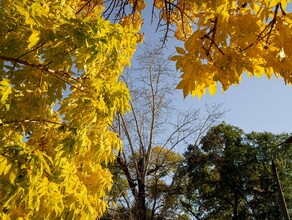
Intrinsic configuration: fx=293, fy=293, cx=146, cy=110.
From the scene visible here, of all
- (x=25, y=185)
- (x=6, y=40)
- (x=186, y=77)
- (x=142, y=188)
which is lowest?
(x=25, y=185)

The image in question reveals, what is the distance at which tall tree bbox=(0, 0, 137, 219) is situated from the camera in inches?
97.7

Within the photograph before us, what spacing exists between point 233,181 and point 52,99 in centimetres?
1897

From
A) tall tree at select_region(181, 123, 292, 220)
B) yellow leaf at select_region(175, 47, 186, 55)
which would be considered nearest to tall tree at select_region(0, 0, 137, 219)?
yellow leaf at select_region(175, 47, 186, 55)

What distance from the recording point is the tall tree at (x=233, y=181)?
65.1 ft

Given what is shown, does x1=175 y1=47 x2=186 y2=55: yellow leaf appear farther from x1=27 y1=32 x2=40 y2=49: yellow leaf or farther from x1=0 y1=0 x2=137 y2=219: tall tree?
x1=27 y1=32 x2=40 y2=49: yellow leaf

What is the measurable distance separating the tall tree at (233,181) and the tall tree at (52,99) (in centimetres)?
1618

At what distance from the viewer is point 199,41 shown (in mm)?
1929

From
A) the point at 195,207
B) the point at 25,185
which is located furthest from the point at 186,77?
the point at 195,207

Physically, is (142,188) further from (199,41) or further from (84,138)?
(199,41)

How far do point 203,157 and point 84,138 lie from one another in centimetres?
1781

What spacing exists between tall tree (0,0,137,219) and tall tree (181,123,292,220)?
637 inches

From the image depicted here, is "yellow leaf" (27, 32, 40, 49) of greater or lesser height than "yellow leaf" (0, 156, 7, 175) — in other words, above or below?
above

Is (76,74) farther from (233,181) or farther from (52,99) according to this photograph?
(233,181)

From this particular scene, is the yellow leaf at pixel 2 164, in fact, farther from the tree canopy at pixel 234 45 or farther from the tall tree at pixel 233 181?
the tall tree at pixel 233 181
